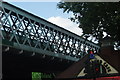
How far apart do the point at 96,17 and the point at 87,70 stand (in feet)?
30.5

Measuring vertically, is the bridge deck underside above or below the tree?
below

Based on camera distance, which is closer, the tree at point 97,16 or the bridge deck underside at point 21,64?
the tree at point 97,16

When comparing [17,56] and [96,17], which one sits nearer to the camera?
[96,17]

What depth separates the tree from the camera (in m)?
21.7

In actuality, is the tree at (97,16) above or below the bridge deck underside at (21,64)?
above

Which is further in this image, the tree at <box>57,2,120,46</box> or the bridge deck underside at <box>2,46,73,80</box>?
the bridge deck underside at <box>2,46,73,80</box>

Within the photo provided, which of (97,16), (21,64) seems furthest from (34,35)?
(97,16)

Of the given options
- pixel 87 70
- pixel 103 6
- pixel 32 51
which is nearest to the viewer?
pixel 87 70

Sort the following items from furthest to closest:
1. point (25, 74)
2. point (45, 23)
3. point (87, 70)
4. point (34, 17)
A: point (25, 74), point (45, 23), point (34, 17), point (87, 70)

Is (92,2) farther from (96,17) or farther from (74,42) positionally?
(74,42)

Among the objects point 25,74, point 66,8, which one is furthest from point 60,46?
point 66,8

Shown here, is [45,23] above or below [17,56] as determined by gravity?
above

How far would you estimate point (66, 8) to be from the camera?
977 inches

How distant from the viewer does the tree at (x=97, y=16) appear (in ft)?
71.3
